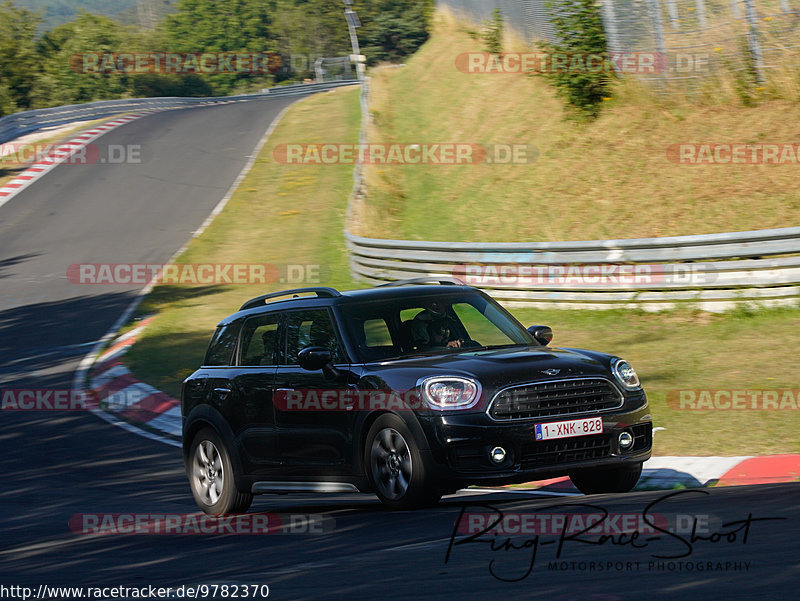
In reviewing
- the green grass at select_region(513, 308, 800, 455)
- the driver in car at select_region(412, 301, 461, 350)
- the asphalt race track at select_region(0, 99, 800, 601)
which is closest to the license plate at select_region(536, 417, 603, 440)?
the asphalt race track at select_region(0, 99, 800, 601)

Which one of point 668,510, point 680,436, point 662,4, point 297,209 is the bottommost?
point 297,209

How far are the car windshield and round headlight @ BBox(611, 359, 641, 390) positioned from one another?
2.98 feet

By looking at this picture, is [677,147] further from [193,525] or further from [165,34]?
[165,34]

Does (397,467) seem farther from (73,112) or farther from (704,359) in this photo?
(73,112)

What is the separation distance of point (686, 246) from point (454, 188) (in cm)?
1091

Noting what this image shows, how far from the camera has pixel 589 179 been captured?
21047 millimetres

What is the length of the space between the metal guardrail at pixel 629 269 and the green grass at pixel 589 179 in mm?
1992

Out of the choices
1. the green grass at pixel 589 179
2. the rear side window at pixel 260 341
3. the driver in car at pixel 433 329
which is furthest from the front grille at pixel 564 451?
the green grass at pixel 589 179

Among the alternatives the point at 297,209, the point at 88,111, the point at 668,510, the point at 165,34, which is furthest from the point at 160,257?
the point at 165,34

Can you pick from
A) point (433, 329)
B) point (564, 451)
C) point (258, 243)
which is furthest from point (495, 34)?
point (564, 451)

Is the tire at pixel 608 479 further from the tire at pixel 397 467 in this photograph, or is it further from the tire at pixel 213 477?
the tire at pixel 213 477

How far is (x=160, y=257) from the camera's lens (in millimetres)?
24156

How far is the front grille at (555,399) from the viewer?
22.2 feet

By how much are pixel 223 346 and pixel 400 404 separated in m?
2.49
